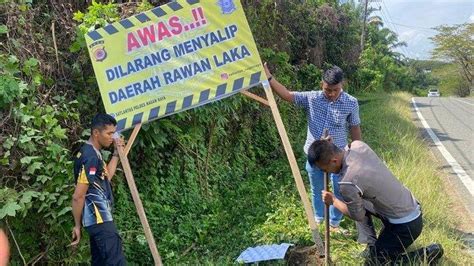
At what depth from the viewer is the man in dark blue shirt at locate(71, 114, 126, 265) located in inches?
136

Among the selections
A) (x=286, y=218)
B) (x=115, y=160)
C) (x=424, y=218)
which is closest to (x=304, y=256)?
(x=286, y=218)

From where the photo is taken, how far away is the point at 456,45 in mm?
59062

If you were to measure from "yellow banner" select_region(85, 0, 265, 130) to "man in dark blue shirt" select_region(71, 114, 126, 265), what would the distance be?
536mm

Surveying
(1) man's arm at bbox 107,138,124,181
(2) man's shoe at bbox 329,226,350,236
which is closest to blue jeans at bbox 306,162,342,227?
(2) man's shoe at bbox 329,226,350,236

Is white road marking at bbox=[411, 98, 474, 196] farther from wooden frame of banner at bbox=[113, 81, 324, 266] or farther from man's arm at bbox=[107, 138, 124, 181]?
man's arm at bbox=[107, 138, 124, 181]

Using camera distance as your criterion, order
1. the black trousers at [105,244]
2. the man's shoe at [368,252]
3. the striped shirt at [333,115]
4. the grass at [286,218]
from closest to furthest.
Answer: the black trousers at [105,244] → the man's shoe at [368,252] → the grass at [286,218] → the striped shirt at [333,115]

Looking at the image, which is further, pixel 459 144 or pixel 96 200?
pixel 459 144

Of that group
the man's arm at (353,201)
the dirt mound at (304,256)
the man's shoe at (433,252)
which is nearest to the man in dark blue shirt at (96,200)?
the dirt mound at (304,256)

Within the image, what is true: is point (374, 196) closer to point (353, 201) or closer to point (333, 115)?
point (353, 201)

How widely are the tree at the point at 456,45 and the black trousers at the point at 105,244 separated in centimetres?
5993

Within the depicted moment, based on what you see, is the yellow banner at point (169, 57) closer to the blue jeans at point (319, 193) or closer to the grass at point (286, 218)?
the blue jeans at point (319, 193)

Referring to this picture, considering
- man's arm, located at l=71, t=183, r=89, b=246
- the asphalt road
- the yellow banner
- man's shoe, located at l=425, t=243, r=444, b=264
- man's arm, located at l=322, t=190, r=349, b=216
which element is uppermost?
the yellow banner

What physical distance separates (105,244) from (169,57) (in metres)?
1.73

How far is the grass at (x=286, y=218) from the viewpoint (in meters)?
4.43
